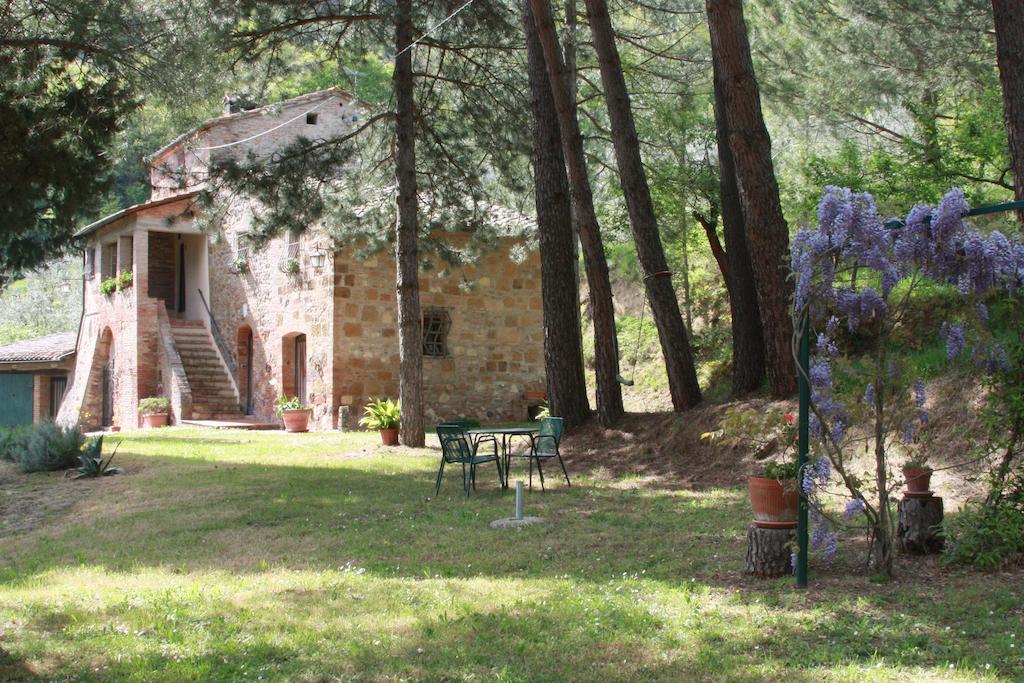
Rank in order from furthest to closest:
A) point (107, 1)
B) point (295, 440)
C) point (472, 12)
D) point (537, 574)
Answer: point (295, 440), point (472, 12), point (107, 1), point (537, 574)

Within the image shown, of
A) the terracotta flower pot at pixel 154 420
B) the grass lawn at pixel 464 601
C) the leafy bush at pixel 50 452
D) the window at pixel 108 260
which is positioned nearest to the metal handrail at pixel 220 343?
the terracotta flower pot at pixel 154 420

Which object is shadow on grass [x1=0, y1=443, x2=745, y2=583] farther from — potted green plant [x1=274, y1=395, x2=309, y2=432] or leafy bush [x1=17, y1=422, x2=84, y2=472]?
potted green plant [x1=274, y1=395, x2=309, y2=432]

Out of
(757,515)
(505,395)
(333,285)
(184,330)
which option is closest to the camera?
(757,515)

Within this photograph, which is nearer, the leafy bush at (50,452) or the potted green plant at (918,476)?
the potted green plant at (918,476)

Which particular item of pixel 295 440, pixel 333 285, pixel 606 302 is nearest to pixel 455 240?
pixel 333 285

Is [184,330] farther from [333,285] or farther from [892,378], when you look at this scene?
[892,378]

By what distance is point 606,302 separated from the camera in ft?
38.9

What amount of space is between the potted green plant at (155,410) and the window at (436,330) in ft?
20.0

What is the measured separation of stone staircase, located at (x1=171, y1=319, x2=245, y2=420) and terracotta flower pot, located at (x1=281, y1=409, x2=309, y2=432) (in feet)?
9.73

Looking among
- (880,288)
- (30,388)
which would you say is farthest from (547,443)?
(30,388)

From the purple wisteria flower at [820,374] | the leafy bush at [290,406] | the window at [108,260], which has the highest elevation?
the window at [108,260]

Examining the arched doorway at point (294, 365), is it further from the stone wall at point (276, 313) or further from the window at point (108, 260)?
the window at point (108, 260)

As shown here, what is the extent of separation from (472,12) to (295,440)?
22.8 feet

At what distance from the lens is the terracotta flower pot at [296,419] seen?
1694cm
